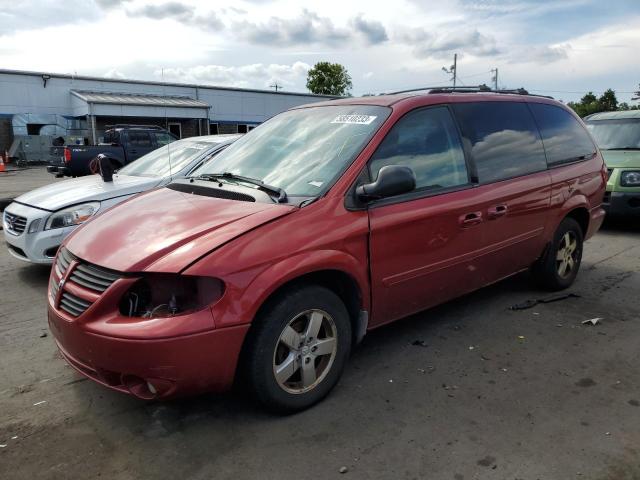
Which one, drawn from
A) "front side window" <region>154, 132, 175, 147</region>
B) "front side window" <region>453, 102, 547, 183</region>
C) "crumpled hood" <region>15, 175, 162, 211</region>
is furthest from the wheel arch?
"front side window" <region>154, 132, 175, 147</region>

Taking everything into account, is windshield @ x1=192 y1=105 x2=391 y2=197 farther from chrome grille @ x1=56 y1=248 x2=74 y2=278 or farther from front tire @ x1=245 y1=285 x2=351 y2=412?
chrome grille @ x1=56 y1=248 x2=74 y2=278

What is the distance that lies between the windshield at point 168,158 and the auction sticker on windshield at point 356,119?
3.07 meters

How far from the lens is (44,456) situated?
8.70ft

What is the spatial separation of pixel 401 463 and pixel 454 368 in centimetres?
114

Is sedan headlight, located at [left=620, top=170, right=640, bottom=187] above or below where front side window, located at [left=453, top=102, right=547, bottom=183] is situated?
below

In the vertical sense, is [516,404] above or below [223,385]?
below

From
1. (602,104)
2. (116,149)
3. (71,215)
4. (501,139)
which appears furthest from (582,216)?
(602,104)

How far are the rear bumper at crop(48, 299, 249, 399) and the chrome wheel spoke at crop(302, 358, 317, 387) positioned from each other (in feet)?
1.46

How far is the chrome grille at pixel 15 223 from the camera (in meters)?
5.40

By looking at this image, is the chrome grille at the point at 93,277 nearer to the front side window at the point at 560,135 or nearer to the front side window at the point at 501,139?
the front side window at the point at 501,139

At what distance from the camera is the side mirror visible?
309cm

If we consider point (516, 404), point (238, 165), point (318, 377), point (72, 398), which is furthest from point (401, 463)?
point (238, 165)

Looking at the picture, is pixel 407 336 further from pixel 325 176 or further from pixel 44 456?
pixel 44 456

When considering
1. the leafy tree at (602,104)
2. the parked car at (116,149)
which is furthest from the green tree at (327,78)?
the parked car at (116,149)
